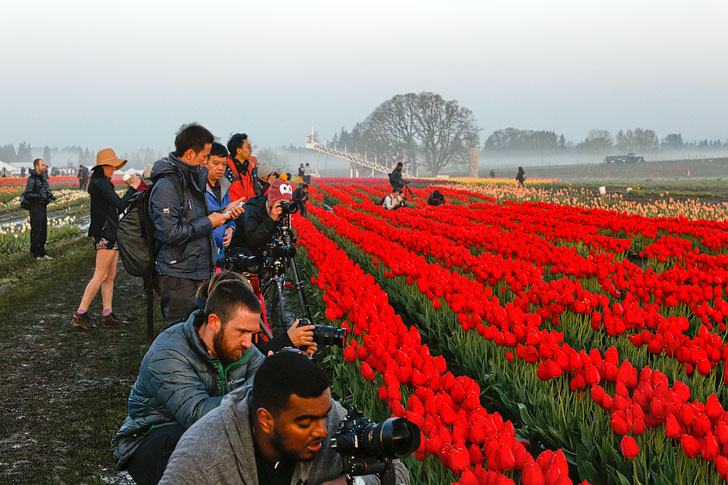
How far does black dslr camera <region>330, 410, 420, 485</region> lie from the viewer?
1947 millimetres

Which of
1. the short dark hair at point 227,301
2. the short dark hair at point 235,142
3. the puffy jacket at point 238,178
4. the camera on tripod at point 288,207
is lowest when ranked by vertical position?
the short dark hair at point 227,301

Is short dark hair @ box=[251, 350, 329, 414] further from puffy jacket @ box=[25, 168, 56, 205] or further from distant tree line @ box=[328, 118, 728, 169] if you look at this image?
distant tree line @ box=[328, 118, 728, 169]

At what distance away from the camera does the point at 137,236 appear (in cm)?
465

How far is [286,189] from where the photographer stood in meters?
5.59

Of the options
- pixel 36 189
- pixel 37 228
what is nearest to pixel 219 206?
pixel 36 189

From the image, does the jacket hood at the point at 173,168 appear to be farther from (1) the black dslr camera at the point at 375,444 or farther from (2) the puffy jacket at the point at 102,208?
(2) the puffy jacket at the point at 102,208

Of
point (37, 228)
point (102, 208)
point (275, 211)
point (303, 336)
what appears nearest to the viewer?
point (303, 336)

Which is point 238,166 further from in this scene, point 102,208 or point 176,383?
point 176,383

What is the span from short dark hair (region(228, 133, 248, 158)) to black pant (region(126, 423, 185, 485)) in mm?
4312

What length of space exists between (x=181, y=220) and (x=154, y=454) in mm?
2133

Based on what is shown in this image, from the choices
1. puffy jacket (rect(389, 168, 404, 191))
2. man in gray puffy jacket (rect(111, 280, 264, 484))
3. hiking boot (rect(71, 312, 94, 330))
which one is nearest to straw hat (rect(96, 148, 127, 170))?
hiking boot (rect(71, 312, 94, 330))

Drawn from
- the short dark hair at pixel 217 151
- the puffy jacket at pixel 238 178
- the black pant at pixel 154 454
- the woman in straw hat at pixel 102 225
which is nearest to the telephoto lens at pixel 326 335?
the black pant at pixel 154 454

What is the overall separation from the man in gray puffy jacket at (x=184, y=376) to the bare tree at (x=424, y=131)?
2987 inches

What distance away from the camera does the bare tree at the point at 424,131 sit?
259 feet
